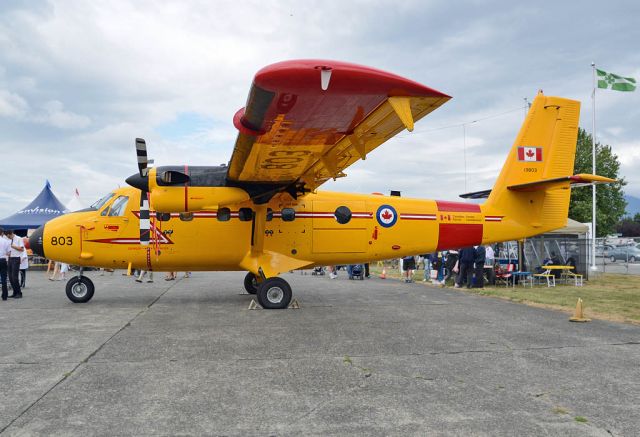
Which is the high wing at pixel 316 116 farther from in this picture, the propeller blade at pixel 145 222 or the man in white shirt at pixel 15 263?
the man in white shirt at pixel 15 263

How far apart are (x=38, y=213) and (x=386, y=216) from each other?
2437cm

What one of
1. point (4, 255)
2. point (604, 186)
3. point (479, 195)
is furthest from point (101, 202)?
point (604, 186)

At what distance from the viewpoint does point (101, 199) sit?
11938 mm

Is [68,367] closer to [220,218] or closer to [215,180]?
[215,180]

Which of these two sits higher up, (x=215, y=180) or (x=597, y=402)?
(x=215, y=180)

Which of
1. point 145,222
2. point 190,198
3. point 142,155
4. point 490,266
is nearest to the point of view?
point 190,198

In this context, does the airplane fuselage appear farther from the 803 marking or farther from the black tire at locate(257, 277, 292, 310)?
the black tire at locate(257, 277, 292, 310)

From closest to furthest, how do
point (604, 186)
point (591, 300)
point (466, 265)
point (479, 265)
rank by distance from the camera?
point (591, 300) < point (479, 265) < point (466, 265) < point (604, 186)

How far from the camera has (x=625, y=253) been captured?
36344 mm

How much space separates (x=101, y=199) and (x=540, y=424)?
36.5ft

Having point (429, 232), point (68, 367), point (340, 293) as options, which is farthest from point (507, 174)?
point (68, 367)

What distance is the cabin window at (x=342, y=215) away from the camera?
12188 mm

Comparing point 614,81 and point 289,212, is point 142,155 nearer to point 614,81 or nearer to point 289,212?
point 289,212

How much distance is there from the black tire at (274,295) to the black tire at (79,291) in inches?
175
